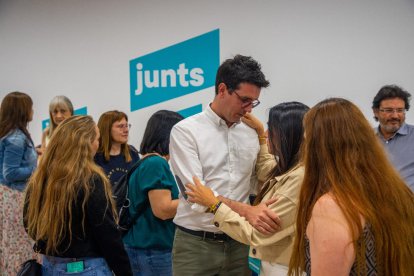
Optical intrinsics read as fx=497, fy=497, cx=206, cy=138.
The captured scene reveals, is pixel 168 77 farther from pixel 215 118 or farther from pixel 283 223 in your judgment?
pixel 283 223

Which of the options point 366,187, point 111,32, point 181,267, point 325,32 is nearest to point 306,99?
point 325,32

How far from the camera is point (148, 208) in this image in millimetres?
2746


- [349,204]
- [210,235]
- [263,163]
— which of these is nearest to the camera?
[349,204]

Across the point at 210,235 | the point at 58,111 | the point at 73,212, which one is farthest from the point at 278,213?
the point at 58,111

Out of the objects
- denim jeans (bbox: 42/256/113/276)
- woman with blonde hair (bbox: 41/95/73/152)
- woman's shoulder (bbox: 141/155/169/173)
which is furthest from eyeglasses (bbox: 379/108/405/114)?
woman with blonde hair (bbox: 41/95/73/152)

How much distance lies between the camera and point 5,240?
394cm

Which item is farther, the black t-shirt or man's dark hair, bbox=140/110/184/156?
the black t-shirt

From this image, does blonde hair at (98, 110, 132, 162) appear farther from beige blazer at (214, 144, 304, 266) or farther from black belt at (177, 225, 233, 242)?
beige blazer at (214, 144, 304, 266)

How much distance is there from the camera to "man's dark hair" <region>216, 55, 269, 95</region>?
2.36 meters

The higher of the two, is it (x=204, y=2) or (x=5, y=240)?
(x=204, y=2)

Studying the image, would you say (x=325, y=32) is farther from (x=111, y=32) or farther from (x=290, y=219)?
(x=290, y=219)

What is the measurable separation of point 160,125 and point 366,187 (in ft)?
5.23

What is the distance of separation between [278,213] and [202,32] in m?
3.30

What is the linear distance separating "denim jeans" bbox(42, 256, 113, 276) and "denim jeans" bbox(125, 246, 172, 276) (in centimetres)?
49
